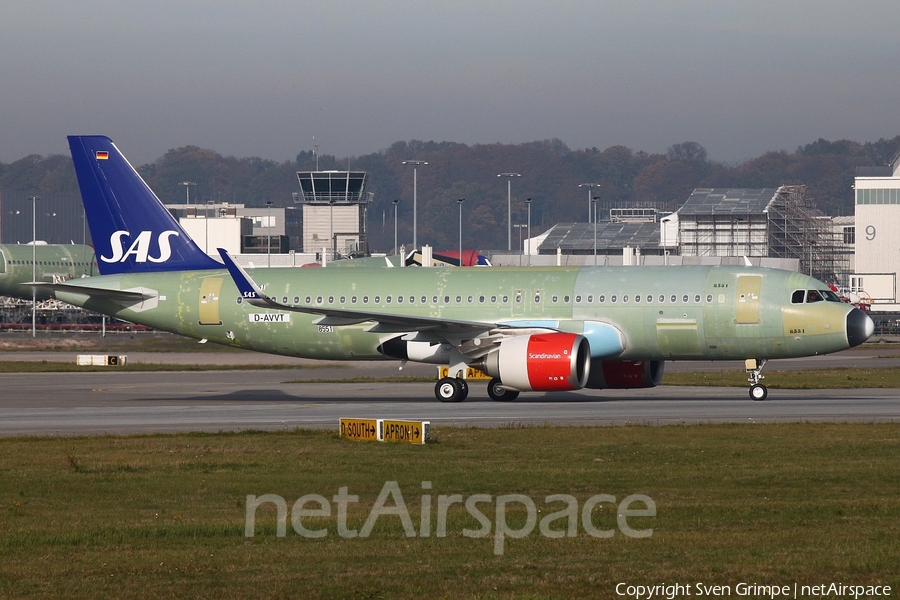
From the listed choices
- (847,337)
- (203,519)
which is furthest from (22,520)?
(847,337)

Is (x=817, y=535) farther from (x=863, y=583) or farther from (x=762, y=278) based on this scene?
(x=762, y=278)

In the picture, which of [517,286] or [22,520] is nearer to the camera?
[22,520]

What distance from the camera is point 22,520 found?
17109 millimetres

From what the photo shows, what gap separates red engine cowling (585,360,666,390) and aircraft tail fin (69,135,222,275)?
14215 millimetres

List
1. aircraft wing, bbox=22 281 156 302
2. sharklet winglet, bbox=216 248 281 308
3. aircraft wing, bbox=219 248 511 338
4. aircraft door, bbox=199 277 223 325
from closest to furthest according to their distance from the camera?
aircraft wing, bbox=219 248 511 338, sharklet winglet, bbox=216 248 281 308, aircraft wing, bbox=22 281 156 302, aircraft door, bbox=199 277 223 325

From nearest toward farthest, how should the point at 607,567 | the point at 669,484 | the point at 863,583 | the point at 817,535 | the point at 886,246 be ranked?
the point at 863,583
the point at 607,567
the point at 817,535
the point at 669,484
the point at 886,246

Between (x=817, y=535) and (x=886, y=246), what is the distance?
12652 centimetres

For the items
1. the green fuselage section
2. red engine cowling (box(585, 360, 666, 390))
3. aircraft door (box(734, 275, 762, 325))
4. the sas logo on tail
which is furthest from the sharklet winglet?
aircraft door (box(734, 275, 762, 325))

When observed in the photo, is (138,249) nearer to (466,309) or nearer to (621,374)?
(466,309)

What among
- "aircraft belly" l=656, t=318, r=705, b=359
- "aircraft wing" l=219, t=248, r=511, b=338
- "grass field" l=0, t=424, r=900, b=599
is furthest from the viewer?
"aircraft belly" l=656, t=318, r=705, b=359

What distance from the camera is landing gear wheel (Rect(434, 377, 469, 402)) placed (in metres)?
39.3

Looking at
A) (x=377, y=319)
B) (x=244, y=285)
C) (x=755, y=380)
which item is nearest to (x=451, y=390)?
(x=377, y=319)

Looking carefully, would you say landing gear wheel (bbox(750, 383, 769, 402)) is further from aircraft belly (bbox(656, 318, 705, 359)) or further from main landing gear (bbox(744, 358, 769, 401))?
aircraft belly (bbox(656, 318, 705, 359))

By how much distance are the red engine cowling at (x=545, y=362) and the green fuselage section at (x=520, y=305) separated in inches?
86.0
